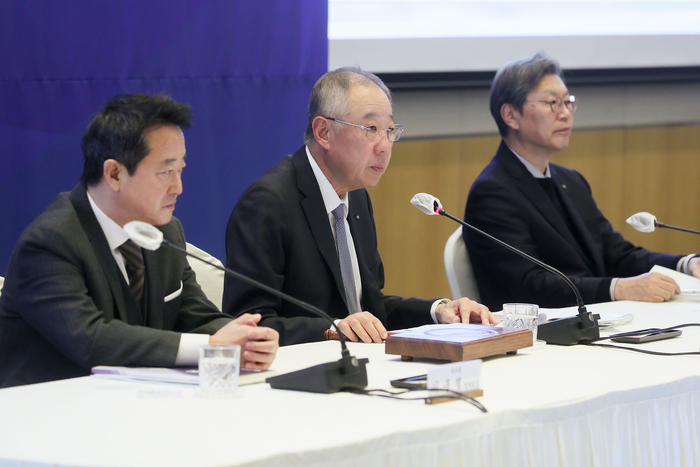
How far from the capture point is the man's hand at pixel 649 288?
8.16ft

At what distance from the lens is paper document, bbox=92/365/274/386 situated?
4.60ft

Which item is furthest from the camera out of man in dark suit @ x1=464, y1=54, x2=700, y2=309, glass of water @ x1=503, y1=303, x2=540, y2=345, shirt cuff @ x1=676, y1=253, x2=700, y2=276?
shirt cuff @ x1=676, y1=253, x2=700, y2=276

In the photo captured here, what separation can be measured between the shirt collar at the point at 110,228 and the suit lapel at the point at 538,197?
1883mm

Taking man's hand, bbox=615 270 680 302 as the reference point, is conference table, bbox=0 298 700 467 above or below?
Result: below

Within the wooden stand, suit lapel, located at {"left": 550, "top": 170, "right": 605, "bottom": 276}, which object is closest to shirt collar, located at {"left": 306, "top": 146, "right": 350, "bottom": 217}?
the wooden stand

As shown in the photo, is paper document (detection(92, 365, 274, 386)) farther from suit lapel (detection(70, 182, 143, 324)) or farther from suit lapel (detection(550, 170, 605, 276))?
suit lapel (detection(550, 170, 605, 276))

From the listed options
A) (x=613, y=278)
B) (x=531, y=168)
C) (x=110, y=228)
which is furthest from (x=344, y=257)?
(x=531, y=168)

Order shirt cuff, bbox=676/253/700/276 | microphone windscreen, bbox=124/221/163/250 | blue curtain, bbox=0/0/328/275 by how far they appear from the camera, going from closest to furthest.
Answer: microphone windscreen, bbox=124/221/163/250 → blue curtain, bbox=0/0/328/275 → shirt cuff, bbox=676/253/700/276

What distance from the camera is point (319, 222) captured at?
2.32m

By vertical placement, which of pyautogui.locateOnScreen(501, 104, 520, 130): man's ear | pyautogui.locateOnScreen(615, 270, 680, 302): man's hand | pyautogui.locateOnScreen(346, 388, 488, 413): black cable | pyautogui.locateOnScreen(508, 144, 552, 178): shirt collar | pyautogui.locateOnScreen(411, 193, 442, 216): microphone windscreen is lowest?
pyautogui.locateOnScreen(346, 388, 488, 413): black cable

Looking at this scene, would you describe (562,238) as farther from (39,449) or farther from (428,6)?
(39,449)

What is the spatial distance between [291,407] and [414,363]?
1.47 feet

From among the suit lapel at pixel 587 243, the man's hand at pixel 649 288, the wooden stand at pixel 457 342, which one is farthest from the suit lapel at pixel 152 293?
the suit lapel at pixel 587 243

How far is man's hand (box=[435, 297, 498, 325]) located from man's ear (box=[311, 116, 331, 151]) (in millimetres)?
648
